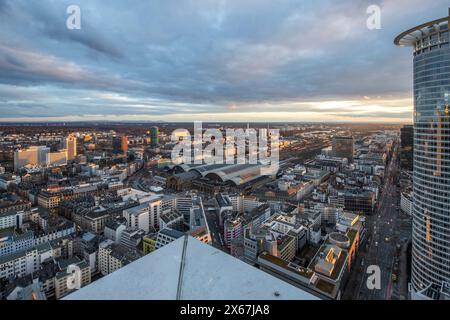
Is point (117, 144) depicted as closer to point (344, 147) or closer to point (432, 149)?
point (344, 147)

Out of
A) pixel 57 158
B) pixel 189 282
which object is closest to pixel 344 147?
pixel 189 282

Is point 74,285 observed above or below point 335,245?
below

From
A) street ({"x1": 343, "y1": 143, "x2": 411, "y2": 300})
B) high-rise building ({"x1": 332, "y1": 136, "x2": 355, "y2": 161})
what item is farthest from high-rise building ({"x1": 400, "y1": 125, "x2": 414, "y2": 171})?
street ({"x1": 343, "y1": 143, "x2": 411, "y2": 300})

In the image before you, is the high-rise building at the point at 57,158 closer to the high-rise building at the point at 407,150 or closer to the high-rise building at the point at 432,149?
the high-rise building at the point at 432,149
